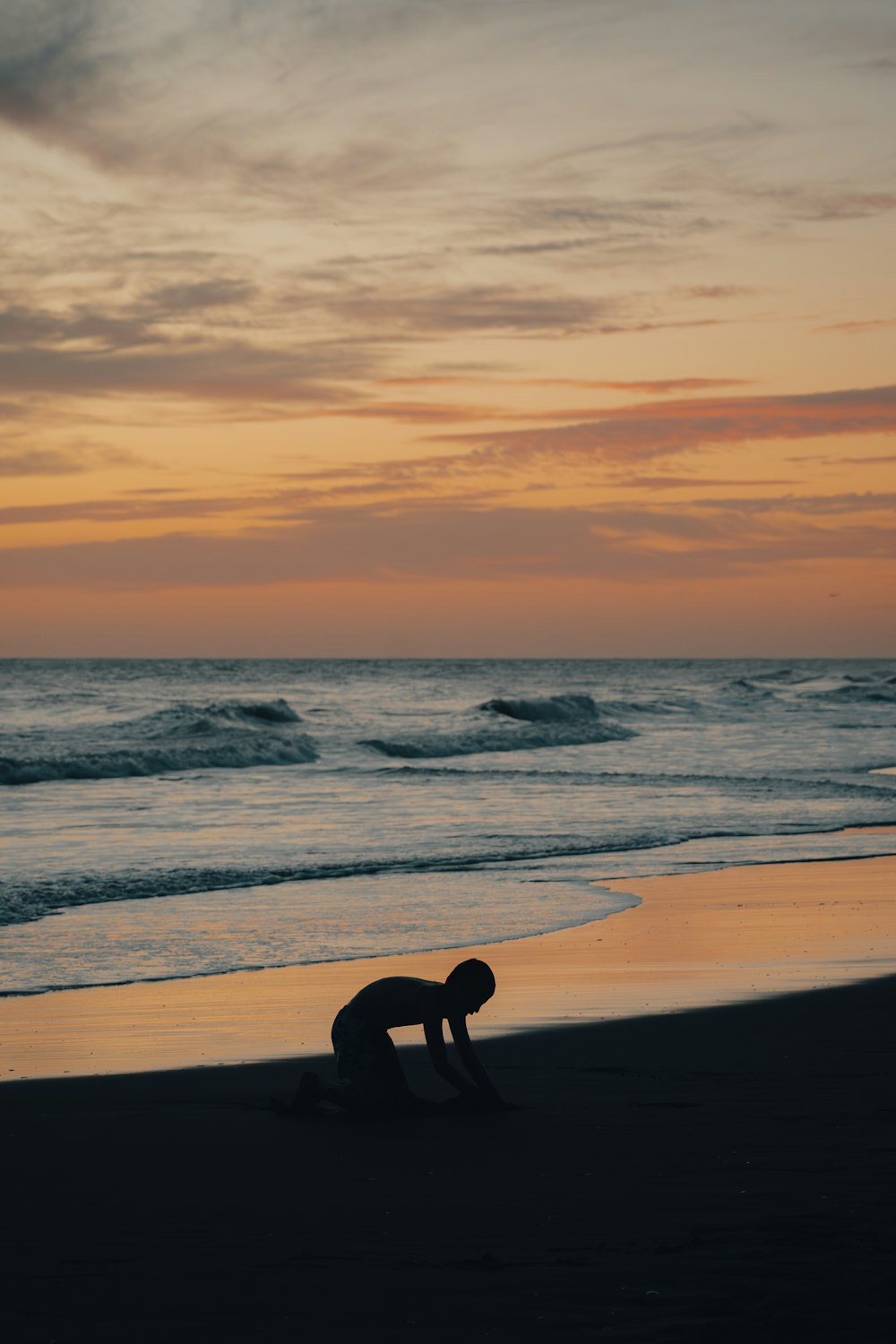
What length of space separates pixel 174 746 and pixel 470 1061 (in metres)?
36.3

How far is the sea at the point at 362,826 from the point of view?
42.9ft

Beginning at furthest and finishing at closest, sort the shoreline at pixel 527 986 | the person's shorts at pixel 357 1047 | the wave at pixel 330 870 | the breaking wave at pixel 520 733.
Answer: the breaking wave at pixel 520 733 < the wave at pixel 330 870 < the shoreline at pixel 527 986 < the person's shorts at pixel 357 1047

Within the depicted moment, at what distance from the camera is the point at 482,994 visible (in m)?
6.66

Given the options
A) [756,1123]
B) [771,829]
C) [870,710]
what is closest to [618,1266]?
[756,1123]

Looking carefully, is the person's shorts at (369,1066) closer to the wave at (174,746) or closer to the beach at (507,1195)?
the beach at (507,1195)

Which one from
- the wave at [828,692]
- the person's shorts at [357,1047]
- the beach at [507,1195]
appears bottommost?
the wave at [828,692]

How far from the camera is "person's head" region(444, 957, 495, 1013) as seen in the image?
21.8ft

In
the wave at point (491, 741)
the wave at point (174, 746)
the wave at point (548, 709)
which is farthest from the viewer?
the wave at point (548, 709)

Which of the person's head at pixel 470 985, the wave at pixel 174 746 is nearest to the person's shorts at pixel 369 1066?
the person's head at pixel 470 985

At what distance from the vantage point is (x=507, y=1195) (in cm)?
569

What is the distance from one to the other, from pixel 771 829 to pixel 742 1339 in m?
18.1

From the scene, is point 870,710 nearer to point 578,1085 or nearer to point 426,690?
point 426,690

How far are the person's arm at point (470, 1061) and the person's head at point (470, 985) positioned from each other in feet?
0.27

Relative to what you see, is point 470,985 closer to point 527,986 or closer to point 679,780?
point 527,986
